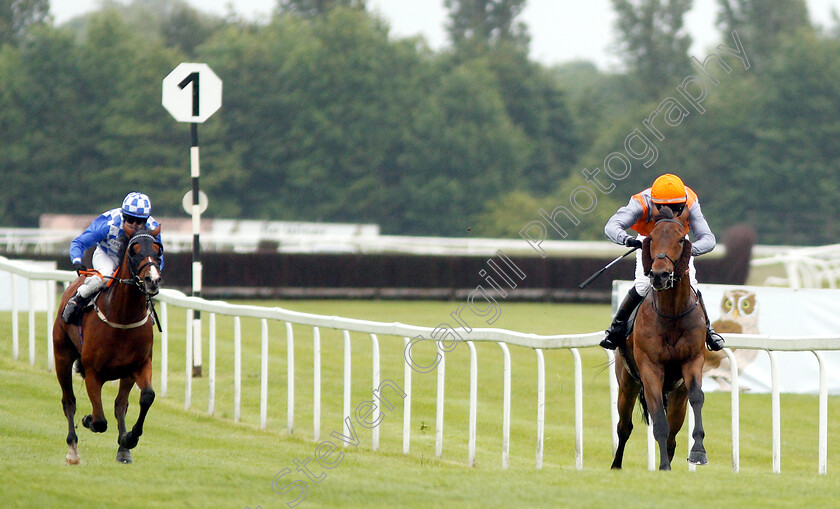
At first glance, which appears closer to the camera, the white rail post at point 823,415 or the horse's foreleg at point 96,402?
the white rail post at point 823,415

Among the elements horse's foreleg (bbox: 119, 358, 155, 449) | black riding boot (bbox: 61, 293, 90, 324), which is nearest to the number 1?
black riding boot (bbox: 61, 293, 90, 324)

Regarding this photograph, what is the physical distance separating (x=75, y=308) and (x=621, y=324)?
3113 mm

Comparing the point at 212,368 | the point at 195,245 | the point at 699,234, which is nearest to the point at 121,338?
the point at 212,368

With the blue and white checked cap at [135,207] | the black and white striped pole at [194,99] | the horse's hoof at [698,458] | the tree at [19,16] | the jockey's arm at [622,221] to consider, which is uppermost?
the tree at [19,16]

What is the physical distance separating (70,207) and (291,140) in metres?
9.40

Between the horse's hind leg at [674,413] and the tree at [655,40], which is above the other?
the tree at [655,40]

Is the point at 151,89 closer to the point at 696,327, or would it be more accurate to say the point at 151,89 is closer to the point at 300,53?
the point at 300,53

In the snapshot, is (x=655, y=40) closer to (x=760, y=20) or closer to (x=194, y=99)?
(x=760, y=20)

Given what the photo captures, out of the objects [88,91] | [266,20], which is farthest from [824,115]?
[88,91]

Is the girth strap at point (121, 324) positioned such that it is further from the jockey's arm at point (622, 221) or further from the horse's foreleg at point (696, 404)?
the horse's foreleg at point (696, 404)

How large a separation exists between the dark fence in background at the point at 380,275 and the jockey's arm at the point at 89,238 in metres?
10.9

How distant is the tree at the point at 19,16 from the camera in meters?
48.8

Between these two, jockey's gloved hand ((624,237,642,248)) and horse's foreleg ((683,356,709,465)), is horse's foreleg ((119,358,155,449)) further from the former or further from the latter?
horse's foreleg ((683,356,709,465))

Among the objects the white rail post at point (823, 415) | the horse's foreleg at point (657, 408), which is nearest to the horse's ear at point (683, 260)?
the horse's foreleg at point (657, 408)
